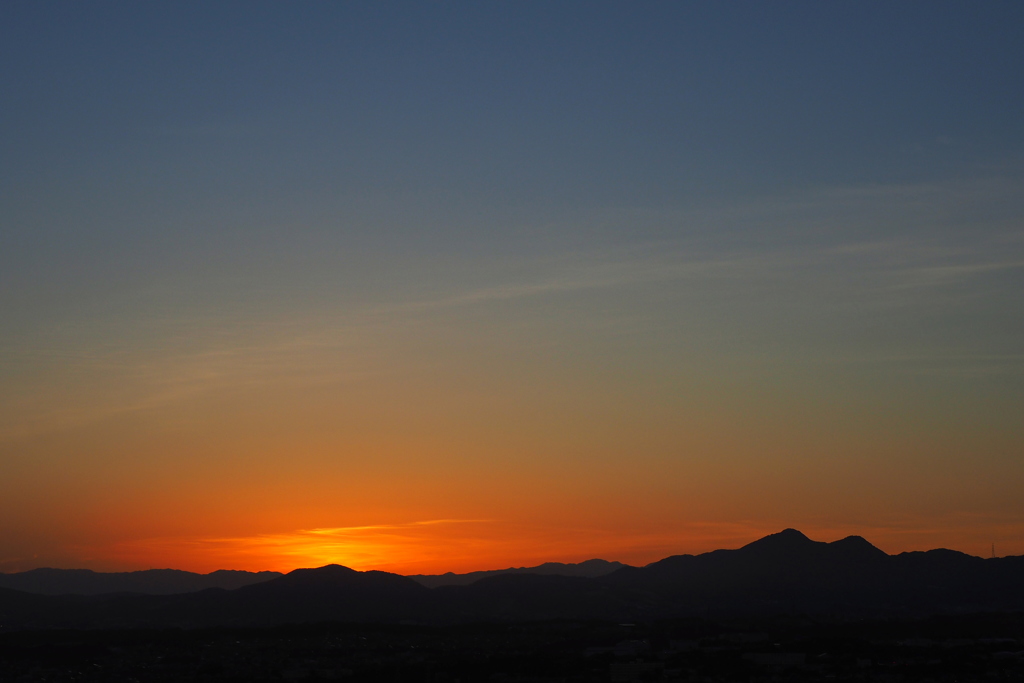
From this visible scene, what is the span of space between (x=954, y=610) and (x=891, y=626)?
62810 mm

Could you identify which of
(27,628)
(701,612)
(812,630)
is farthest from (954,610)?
(27,628)

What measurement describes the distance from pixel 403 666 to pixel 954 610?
Result: 13872 centimetres

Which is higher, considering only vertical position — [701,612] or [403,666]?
[701,612]

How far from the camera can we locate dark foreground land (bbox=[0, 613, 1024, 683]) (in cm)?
8681

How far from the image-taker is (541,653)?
357ft

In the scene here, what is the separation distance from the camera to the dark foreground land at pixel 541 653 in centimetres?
8681

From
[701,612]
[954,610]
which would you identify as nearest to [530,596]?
[701,612]

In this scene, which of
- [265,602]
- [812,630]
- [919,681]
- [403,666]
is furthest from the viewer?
[265,602]

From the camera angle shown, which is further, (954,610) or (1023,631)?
(954,610)

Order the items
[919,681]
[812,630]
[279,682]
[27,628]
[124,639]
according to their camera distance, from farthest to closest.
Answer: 1. [27,628]
2. [812,630]
3. [124,639]
4. [279,682]
5. [919,681]

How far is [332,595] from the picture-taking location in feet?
635

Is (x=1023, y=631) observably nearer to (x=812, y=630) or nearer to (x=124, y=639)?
(x=812, y=630)

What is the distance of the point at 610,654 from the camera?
103125 mm

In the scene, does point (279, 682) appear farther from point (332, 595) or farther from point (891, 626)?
point (332, 595)
